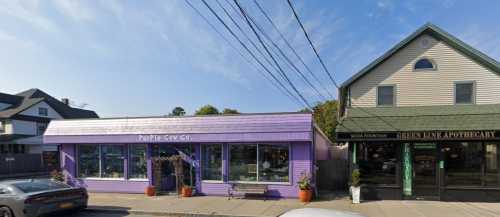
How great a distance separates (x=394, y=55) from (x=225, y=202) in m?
9.30

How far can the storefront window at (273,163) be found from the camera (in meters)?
15.6

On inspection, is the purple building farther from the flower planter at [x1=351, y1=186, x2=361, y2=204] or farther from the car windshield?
the car windshield

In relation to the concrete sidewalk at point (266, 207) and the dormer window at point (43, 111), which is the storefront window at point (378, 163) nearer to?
the concrete sidewalk at point (266, 207)

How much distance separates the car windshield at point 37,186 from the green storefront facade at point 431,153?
32.9 feet

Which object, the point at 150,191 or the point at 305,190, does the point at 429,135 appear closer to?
the point at 305,190

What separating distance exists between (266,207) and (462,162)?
747 centimetres

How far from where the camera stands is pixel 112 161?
17906 millimetres

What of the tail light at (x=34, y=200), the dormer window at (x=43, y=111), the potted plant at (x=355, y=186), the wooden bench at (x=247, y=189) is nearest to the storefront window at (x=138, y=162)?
the wooden bench at (x=247, y=189)

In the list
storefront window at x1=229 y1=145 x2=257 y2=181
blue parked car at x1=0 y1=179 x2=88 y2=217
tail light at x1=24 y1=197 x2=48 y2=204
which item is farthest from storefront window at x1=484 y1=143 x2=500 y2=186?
tail light at x1=24 y1=197 x2=48 y2=204

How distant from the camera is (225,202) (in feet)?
47.6

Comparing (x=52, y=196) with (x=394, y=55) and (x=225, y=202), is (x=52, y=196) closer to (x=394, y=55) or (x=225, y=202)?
(x=225, y=202)

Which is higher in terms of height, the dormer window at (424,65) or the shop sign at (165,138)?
the dormer window at (424,65)

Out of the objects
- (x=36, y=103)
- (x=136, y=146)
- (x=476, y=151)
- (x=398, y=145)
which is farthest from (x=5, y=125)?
(x=476, y=151)

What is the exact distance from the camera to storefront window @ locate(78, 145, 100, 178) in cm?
1812
